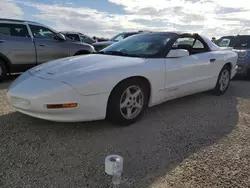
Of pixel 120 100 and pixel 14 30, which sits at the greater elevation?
pixel 14 30

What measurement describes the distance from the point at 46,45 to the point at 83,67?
4.17 meters

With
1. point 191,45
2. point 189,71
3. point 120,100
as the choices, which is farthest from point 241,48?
point 120,100

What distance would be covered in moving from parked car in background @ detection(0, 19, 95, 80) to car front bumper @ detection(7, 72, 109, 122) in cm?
353

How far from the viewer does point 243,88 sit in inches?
245

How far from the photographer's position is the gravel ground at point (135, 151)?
222cm

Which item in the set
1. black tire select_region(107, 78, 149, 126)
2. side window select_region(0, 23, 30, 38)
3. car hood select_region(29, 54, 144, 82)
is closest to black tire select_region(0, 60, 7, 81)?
side window select_region(0, 23, 30, 38)

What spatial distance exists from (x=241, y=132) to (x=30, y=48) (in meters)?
5.45

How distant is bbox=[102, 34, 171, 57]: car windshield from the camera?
152 inches

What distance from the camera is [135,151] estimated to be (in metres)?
2.72

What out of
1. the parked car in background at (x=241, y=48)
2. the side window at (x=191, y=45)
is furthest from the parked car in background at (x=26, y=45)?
the parked car in background at (x=241, y=48)

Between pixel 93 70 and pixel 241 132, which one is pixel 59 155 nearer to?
pixel 93 70

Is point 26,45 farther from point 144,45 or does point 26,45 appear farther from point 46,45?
point 144,45

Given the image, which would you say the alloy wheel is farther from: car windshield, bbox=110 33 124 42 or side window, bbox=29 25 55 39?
car windshield, bbox=110 33 124 42

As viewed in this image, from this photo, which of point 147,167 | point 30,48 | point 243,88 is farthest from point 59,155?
point 243,88
